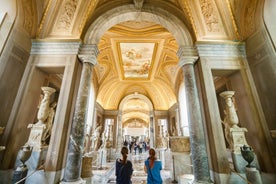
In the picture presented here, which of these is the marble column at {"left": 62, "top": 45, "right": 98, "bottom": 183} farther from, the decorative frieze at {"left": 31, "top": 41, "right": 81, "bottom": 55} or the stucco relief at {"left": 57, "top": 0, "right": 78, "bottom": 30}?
the stucco relief at {"left": 57, "top": 0, "right": 78, "bottom": 30}

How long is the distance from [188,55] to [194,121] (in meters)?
2.18

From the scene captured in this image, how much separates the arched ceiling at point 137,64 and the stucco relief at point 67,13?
2909 mm

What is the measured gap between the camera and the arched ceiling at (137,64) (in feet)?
26.0

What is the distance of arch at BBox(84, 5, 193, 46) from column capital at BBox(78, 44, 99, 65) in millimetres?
353

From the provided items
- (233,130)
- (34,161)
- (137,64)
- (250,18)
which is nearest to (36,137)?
(34,161)

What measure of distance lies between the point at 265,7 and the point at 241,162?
4.57 metres

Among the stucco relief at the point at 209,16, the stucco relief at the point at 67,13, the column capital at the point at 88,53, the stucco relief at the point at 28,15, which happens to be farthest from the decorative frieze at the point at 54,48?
the stucco relief at the point at 209,16

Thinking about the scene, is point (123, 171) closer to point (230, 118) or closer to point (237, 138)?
point (237, 138)

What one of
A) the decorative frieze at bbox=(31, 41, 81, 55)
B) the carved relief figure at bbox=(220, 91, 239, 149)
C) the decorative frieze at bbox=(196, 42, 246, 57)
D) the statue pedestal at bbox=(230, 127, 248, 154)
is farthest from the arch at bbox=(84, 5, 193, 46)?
the statue pedestal at bbox=(230, 127, 248, 154)

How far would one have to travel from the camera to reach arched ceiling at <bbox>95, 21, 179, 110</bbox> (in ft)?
26.0

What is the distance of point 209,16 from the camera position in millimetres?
4930

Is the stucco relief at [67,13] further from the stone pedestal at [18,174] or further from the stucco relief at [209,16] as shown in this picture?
the stucco relief at [209,16]

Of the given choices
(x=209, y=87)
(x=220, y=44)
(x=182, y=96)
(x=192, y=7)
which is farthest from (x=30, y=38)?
(x=182, y=96)

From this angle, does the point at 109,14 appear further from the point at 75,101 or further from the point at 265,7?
the point at 265,7
